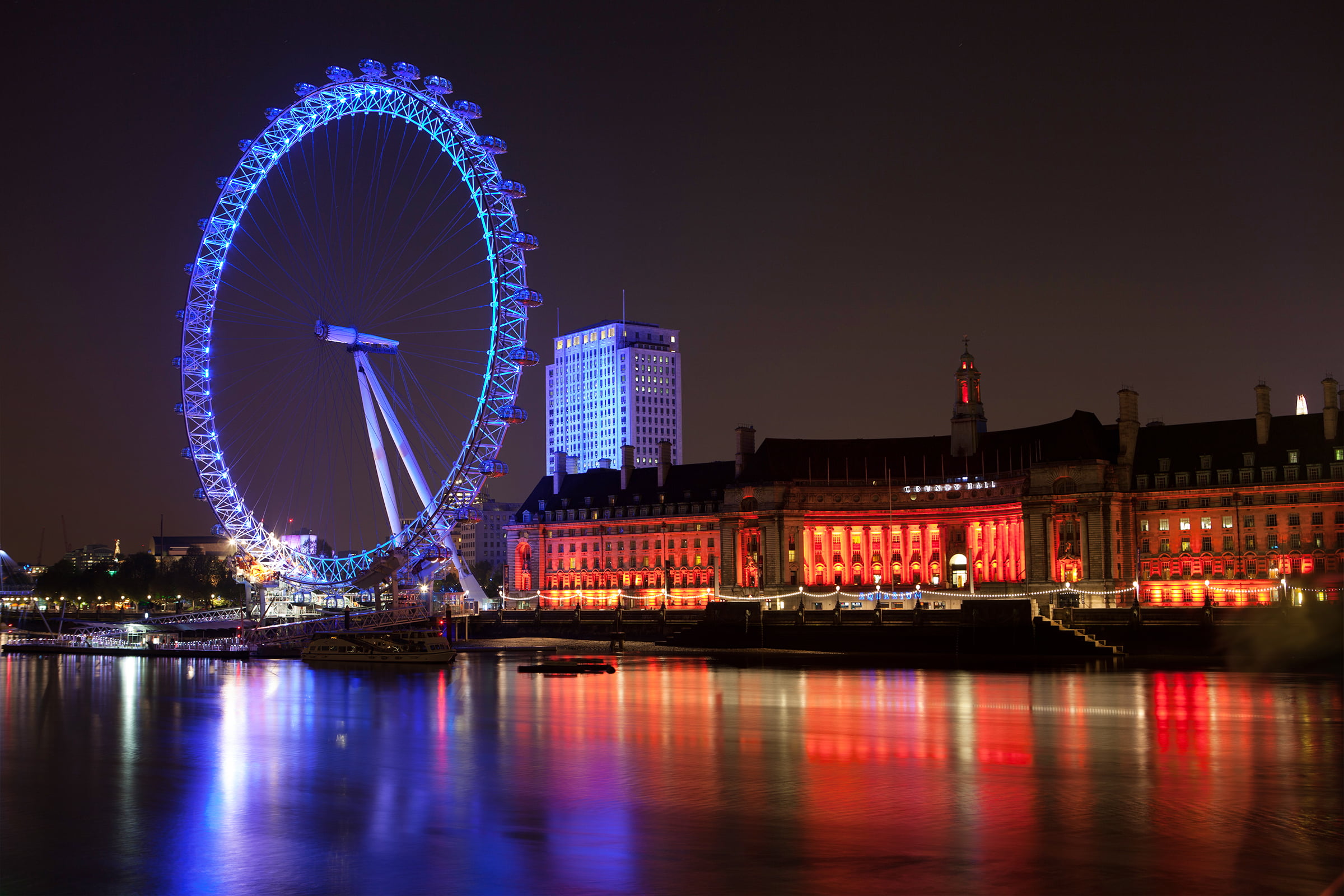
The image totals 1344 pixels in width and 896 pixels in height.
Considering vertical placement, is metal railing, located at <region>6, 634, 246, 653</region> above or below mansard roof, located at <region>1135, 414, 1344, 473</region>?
below

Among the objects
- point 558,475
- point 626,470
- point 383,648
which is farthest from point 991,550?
point 383,648

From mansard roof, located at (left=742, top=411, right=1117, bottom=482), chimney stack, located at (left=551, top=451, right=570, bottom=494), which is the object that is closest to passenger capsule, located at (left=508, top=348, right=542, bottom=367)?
mansard roof, located at (left=742, top=411, right=1117, bottom=482)

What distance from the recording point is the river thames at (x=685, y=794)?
78.8 feet

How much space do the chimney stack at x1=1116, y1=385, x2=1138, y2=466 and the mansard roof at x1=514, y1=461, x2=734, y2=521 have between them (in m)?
42.3

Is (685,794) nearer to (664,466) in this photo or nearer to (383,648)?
(383,648)

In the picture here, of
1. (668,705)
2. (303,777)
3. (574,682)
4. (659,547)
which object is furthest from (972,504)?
(303,777)

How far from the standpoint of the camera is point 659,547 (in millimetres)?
152625

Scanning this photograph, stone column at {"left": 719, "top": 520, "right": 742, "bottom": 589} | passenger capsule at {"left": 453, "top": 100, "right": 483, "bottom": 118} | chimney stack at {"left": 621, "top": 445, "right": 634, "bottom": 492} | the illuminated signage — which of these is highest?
passenger capsule at {"left": 453, "top": 100, "right": 483, "bottom": 118}

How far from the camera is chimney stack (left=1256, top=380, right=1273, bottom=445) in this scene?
120 metres

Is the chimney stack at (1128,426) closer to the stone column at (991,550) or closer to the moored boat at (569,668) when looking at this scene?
the stone column at (991,550)

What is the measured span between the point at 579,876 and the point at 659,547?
423ft

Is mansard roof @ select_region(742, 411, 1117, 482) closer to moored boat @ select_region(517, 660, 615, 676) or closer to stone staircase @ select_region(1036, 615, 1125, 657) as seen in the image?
stone staircase @ select_region(1036, 615, 1125, 657)

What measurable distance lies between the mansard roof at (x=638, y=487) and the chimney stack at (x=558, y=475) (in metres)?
0.26

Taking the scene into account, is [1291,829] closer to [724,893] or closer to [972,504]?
[724,893]
